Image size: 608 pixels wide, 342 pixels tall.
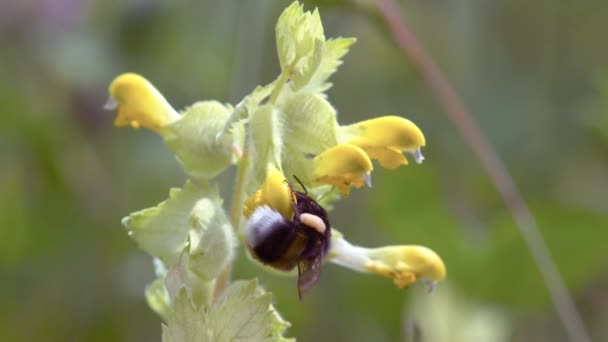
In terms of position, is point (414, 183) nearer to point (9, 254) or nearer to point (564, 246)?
point (564, 246)

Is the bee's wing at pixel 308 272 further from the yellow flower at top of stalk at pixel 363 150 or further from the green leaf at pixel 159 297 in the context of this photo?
the green leaf at pixel 159 297

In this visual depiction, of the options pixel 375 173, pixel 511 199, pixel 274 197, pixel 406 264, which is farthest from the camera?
pixel 375 173

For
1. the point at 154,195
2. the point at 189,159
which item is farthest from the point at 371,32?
the point at 189,159

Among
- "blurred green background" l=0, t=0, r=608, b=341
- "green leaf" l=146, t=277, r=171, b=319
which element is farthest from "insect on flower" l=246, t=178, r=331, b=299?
"blurred green background" l=0, t=0, r=608, b=341

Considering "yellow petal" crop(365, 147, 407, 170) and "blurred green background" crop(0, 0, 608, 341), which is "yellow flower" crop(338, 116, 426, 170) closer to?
"yellow petal" crop(365, 147, 407, 170)

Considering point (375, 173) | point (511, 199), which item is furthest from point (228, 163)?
point (375, 173)

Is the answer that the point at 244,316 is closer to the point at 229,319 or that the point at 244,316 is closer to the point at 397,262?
the point at 229,319
